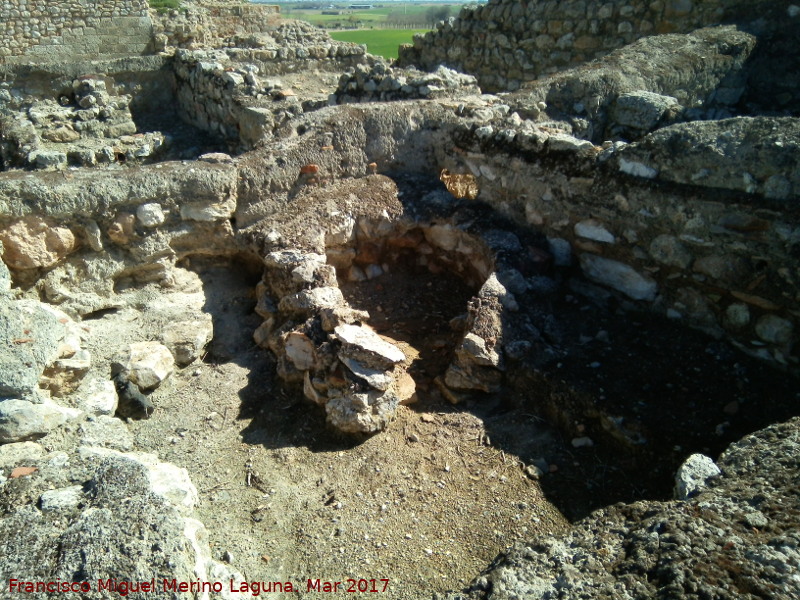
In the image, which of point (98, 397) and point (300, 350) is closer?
point (98, 397)

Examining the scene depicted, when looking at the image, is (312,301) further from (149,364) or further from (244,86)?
(244,86)

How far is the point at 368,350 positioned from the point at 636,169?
228 cm

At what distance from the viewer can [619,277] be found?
4715mm

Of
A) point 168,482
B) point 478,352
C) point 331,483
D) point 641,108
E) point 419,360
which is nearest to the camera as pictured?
point 168,482

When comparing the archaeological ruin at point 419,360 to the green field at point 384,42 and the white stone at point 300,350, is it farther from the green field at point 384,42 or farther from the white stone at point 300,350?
the green field at point 384,42

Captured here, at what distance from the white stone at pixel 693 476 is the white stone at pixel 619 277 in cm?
181

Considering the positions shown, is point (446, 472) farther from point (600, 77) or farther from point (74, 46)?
point (74, 46)

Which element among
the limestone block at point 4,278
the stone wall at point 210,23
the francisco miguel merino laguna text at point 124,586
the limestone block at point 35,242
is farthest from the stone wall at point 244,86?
the francisco miguel merino laguna text at point 124,586

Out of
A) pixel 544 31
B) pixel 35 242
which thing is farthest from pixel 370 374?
pixel 544 31

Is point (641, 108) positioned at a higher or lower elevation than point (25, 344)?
higher

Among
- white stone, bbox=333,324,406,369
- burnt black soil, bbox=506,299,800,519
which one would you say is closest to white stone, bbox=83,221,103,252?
white stone, bbox=333,324,406,369

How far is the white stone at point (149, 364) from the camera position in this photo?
4.32 metres

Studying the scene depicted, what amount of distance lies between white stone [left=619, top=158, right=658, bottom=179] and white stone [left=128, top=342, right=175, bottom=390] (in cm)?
350

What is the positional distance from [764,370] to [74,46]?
1358cm
